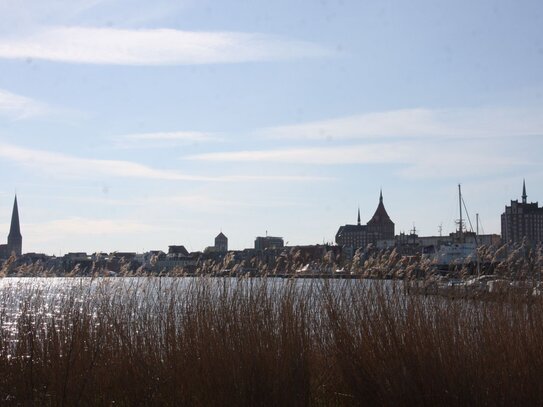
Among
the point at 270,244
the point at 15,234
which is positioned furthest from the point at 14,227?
the point at 270,244

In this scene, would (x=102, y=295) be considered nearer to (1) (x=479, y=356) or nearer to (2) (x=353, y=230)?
(1) (x=479, y=356)

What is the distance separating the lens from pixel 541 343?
777cm

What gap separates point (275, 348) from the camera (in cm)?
744

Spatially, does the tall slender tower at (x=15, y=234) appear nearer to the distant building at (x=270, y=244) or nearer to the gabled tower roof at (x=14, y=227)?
the gabled tower roof at (x=14, y=227)

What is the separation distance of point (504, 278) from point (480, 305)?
58 cm

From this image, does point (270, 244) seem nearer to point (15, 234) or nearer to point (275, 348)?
point (275, 348)

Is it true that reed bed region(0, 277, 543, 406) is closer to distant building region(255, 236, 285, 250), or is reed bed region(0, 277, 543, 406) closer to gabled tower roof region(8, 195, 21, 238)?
distant building region(255, 236, 285, 250)

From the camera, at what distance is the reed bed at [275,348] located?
737cm

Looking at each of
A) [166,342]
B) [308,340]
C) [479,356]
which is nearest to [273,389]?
[308,340]

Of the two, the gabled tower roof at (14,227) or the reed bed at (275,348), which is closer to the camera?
the reed bed at (275,348)

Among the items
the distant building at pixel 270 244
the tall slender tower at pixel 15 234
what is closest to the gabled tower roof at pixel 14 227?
the tall slender tower at pixel 15 234

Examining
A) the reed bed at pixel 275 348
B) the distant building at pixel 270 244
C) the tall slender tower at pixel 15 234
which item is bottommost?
the reed bed at pixel 275 348

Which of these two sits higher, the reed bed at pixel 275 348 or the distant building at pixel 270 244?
the distant building at pixel 270 244

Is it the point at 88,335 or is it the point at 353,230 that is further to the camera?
the point at 353,230
